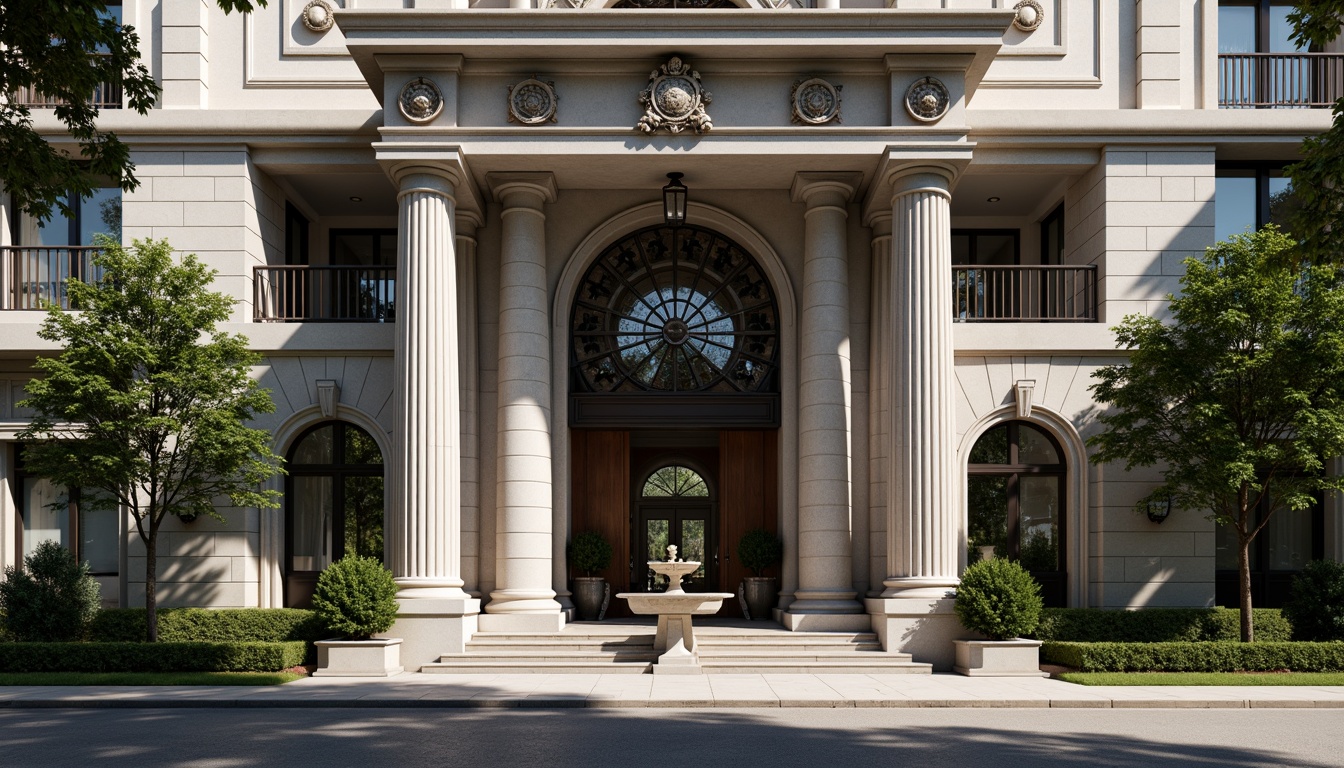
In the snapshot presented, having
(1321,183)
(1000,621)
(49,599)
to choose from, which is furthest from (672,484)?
(1321,183)

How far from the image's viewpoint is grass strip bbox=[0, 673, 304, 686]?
1552 centimetres

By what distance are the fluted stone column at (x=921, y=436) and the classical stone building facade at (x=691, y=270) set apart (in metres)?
0.06

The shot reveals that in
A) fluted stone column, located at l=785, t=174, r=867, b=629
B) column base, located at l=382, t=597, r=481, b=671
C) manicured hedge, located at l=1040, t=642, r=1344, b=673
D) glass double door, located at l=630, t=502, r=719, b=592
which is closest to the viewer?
manicured hedge, located at l=1040, t=642, r=1344, b=673

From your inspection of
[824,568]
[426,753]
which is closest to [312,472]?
[824,568]

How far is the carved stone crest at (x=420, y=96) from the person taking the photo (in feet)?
58.7

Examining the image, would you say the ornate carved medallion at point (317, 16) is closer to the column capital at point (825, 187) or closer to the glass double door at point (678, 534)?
the column capital at point (825, 187)

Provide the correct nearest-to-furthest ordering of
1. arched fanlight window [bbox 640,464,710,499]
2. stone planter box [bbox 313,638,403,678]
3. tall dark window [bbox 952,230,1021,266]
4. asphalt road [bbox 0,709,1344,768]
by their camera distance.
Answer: asphalt road [bbox 0,709,1344,768] → stone planter box [bbox 313,638,403,678] → tall dark window [bbox 952,230,1021,266] → arched fanlight window [bbox 640,464,710,499]

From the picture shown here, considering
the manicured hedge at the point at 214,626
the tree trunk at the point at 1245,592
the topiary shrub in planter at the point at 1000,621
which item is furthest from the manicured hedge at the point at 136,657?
the tree trunk at the point at 1245,592

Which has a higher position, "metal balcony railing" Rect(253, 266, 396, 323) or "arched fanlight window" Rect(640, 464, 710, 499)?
"metal balcony railing" Rect(253, 266, 396, 323)

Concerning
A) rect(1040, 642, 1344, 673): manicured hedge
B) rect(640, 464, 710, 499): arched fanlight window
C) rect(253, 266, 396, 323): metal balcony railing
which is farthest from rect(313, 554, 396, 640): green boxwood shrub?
rect(1040, 642, 1344, 673): manicured hedge

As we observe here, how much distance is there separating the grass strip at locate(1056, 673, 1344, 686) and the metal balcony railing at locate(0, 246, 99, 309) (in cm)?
1838

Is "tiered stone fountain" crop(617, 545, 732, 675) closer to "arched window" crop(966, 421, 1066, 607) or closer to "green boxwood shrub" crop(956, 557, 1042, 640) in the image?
"green boxwood shrub" crop(956, 557, 1042, 640)

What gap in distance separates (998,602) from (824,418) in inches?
176

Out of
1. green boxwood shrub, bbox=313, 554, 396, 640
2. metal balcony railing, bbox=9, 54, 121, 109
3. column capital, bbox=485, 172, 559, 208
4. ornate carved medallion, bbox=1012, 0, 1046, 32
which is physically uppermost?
ornate carved medallion, bbox=1012, 0, 1046, 32
